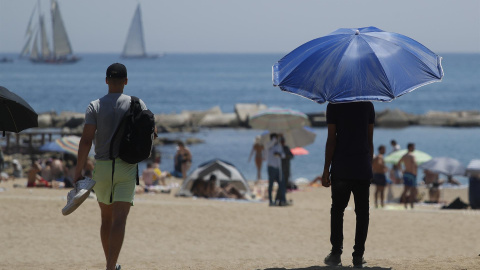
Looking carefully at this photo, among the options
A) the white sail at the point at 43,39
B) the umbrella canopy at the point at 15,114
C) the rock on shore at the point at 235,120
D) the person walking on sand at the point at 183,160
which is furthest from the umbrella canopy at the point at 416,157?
the white sail at the point at 43,39

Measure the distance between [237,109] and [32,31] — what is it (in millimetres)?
78505

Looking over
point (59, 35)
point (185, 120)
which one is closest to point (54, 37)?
point (59, 35)

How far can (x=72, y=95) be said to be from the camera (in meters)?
98.6

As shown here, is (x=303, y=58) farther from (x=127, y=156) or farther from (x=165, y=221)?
(x=165, y=221)

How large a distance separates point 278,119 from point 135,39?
13038cm

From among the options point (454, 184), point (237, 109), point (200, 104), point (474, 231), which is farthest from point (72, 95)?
point (474, 231)

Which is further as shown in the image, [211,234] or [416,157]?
[416,157]

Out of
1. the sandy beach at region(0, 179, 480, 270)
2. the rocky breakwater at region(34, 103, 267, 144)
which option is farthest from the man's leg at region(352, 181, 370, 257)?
the rocky breakwater at region(34, 103, 267, 144)

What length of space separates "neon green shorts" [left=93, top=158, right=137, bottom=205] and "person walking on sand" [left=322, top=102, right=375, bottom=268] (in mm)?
1463

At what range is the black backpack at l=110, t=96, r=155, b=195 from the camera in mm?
5453

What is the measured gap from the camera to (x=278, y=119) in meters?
17.7

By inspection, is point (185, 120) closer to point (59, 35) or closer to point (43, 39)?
point (59, 35)

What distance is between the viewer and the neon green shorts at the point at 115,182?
216 inches

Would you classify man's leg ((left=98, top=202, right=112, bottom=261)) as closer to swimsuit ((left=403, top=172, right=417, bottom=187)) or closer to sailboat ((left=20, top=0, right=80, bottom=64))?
swimsuit ((left=403, top=172, right=417, bottom=187))
